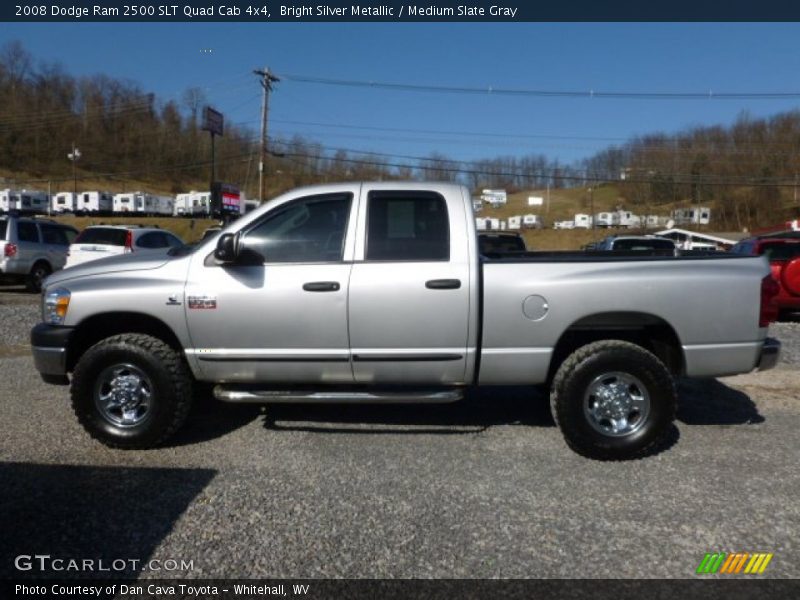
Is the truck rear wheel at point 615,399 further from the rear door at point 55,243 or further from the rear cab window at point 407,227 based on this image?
the rear door at point 55,243

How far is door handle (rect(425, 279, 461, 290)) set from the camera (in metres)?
4.25

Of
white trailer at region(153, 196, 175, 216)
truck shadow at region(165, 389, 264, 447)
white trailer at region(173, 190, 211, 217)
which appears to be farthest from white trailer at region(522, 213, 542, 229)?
truck shadow at region(165, 389, 264, 447)

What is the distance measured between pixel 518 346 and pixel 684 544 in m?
1.63

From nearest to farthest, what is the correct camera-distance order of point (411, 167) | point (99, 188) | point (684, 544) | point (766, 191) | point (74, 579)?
point (74, 579) < point (684, 544) < point (411, 167) < point (766, 191) < point (99, 188)

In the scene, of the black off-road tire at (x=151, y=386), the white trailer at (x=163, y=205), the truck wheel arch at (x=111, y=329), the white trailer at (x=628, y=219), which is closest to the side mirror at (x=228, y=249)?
the truck wheel arch at (x=111, y=329)

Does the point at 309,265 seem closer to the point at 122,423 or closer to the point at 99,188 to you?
the point at 122,423

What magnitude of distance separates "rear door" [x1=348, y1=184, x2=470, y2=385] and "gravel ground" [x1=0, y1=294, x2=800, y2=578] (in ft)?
2.08

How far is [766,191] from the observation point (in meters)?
62.4

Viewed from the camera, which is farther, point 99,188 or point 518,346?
point 99,188

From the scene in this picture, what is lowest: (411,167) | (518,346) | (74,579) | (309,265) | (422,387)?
(74,579)

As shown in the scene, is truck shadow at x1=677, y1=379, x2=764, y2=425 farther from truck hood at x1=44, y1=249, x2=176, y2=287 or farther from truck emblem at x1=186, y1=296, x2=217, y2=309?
truck hood at x1=44, y1=249, x2=176, y2=287

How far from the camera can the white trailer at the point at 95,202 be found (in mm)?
64125

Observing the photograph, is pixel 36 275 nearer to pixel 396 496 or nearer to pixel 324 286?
pixel 324 286

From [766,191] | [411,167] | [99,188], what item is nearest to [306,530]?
[411,167]
